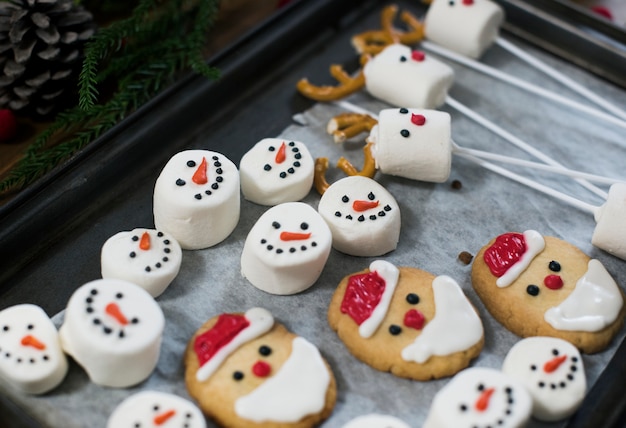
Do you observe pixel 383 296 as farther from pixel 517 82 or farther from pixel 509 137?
pixel 517 82

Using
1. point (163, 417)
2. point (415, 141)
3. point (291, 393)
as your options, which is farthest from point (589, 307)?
point (163, 417)

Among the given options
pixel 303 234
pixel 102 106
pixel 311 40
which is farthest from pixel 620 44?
pixel 102 106

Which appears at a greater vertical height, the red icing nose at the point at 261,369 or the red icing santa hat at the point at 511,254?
the red icing santa hat at the point at 511,254

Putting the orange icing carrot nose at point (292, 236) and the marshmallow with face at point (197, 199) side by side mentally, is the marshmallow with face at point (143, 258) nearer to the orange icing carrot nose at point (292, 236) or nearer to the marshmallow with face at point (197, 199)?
the marshmallow with face at point (197, 199)

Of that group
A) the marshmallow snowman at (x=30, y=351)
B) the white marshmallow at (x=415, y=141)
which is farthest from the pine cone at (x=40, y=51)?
the white marshmallow at (x=415, y=141)

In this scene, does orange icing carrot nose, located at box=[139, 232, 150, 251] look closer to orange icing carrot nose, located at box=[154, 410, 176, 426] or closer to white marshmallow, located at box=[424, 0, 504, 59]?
orange icing carrot nose, located at box=[154, 410, 176, 426]

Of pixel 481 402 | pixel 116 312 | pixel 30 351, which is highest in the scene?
pixel 481 402

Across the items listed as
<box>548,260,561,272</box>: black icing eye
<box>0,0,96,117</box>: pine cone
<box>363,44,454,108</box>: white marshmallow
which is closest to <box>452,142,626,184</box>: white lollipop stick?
<box>363,44,454,108</box>: white marshmallow

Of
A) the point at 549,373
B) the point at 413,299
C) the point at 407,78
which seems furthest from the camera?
the point at 407,78

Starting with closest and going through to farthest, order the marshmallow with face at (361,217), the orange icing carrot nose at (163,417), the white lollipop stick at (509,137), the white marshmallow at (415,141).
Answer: the orange icing carrot nose at (163,417) < the marshmallow with face at (361,217) < the white marshmallow at (415,141) < the white lollipop stick at (509,137)
